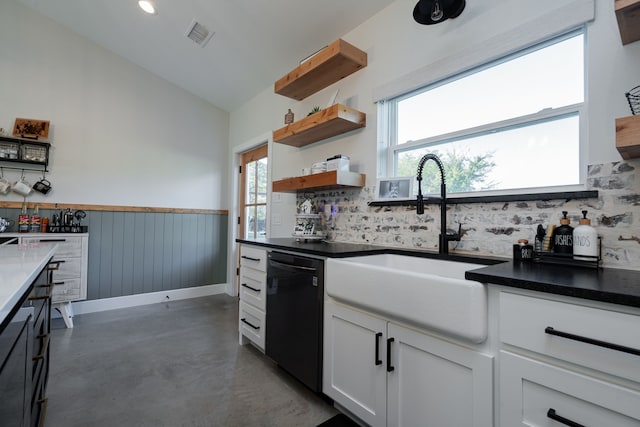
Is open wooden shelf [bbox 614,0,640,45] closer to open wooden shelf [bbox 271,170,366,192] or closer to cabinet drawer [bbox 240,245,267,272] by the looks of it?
open wooden shelf [bbox 271,170,366,192]

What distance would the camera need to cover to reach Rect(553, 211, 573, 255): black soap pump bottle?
4.13 ft

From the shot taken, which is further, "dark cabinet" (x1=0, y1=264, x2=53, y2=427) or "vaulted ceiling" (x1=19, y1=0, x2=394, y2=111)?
"vaulted ceiling" (x1=19, y1=0, x2=394, y2=111)

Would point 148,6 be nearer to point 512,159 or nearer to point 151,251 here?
point 151,251

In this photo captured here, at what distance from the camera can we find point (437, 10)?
5.51 feet

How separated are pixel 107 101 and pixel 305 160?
8.62 feet

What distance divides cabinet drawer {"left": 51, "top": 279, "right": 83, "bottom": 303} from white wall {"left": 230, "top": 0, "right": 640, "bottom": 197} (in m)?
2.31

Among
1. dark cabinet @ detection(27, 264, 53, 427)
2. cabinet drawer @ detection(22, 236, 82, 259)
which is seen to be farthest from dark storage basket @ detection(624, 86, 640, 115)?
cabinet drawer @ detection(22, 236, 82, 259)

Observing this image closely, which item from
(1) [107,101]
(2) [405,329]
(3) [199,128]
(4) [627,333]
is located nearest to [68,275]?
(1) [107,101]

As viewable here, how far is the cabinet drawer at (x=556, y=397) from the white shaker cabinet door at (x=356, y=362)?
0.51 metres

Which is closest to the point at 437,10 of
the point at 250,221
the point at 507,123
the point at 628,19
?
the point at 507,123

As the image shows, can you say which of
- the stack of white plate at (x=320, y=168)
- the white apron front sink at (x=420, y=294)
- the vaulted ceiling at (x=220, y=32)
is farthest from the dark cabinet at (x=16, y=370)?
the vaulted ceiling at (x=220, y=32)

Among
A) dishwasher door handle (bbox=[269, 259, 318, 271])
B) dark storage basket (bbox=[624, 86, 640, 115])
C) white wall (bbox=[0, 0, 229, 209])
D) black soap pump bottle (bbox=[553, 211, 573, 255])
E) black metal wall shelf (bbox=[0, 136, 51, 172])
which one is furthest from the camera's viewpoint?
white wall (bbox=[0, 0, 229, 209])

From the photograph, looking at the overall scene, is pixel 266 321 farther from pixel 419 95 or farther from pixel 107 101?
pixel 107 101

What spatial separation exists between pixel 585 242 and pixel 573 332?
0.57 m
